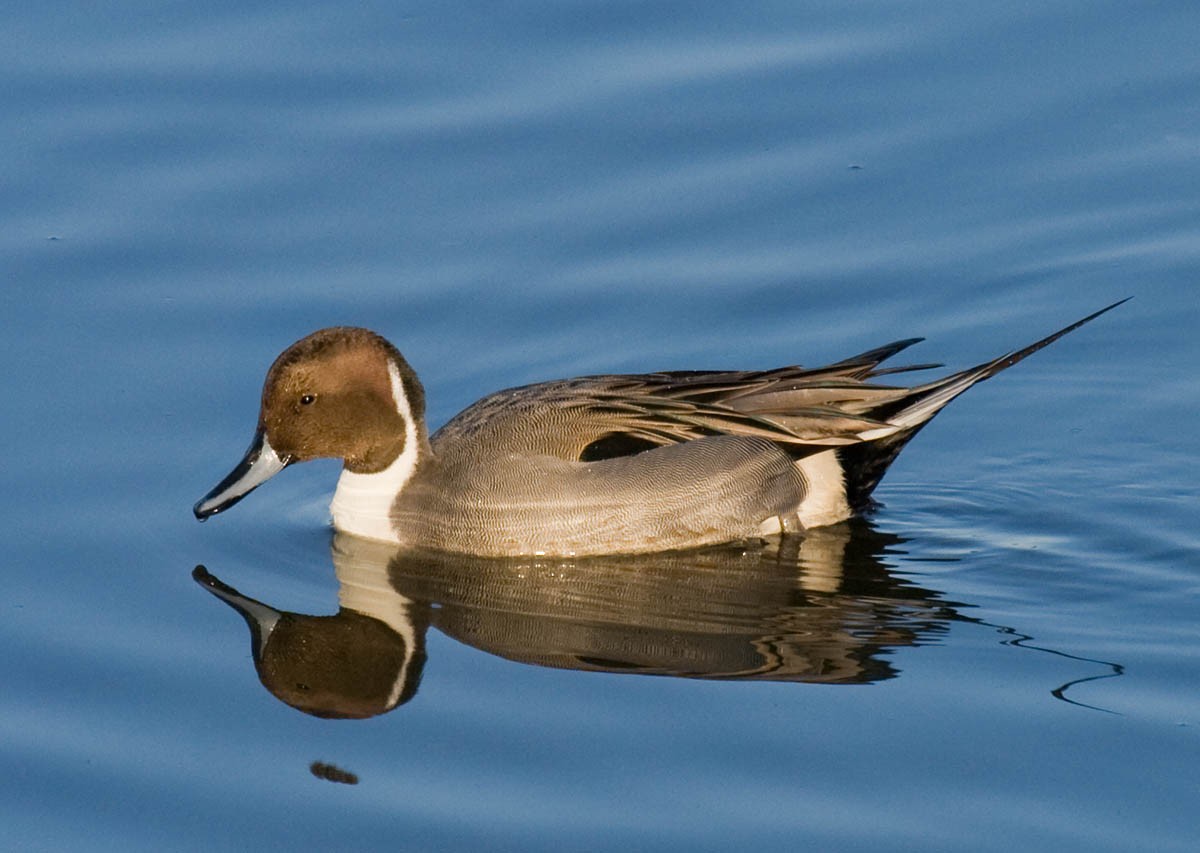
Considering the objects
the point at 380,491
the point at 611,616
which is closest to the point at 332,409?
the point at 380,491

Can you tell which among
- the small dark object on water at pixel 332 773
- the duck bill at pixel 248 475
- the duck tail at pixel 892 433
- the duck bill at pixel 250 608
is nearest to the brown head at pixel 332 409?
the duck bill at pixel 248 475

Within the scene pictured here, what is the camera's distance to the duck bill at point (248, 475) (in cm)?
733

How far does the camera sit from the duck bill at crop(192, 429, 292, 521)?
733 cm

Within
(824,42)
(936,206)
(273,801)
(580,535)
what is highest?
(824,42)

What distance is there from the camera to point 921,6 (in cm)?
1053

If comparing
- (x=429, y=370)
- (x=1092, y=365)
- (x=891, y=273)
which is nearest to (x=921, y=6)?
(x=891, y=273)

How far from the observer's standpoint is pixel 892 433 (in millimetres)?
7578

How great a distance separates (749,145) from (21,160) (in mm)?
3334

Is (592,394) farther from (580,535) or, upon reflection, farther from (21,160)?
(21,160)

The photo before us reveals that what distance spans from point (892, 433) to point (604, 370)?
1.42 metres

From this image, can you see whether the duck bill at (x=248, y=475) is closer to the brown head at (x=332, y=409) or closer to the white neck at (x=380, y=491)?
the brown head at (x=332, y=409)

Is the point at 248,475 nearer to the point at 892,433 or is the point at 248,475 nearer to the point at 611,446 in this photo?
the point at 611,446

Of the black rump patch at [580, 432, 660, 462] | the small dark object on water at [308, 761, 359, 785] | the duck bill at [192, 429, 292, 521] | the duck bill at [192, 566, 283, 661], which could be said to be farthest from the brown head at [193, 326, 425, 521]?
the small dark object on water at [308, 761, 359, 785]

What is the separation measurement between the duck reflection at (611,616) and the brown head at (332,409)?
1.09 feet
